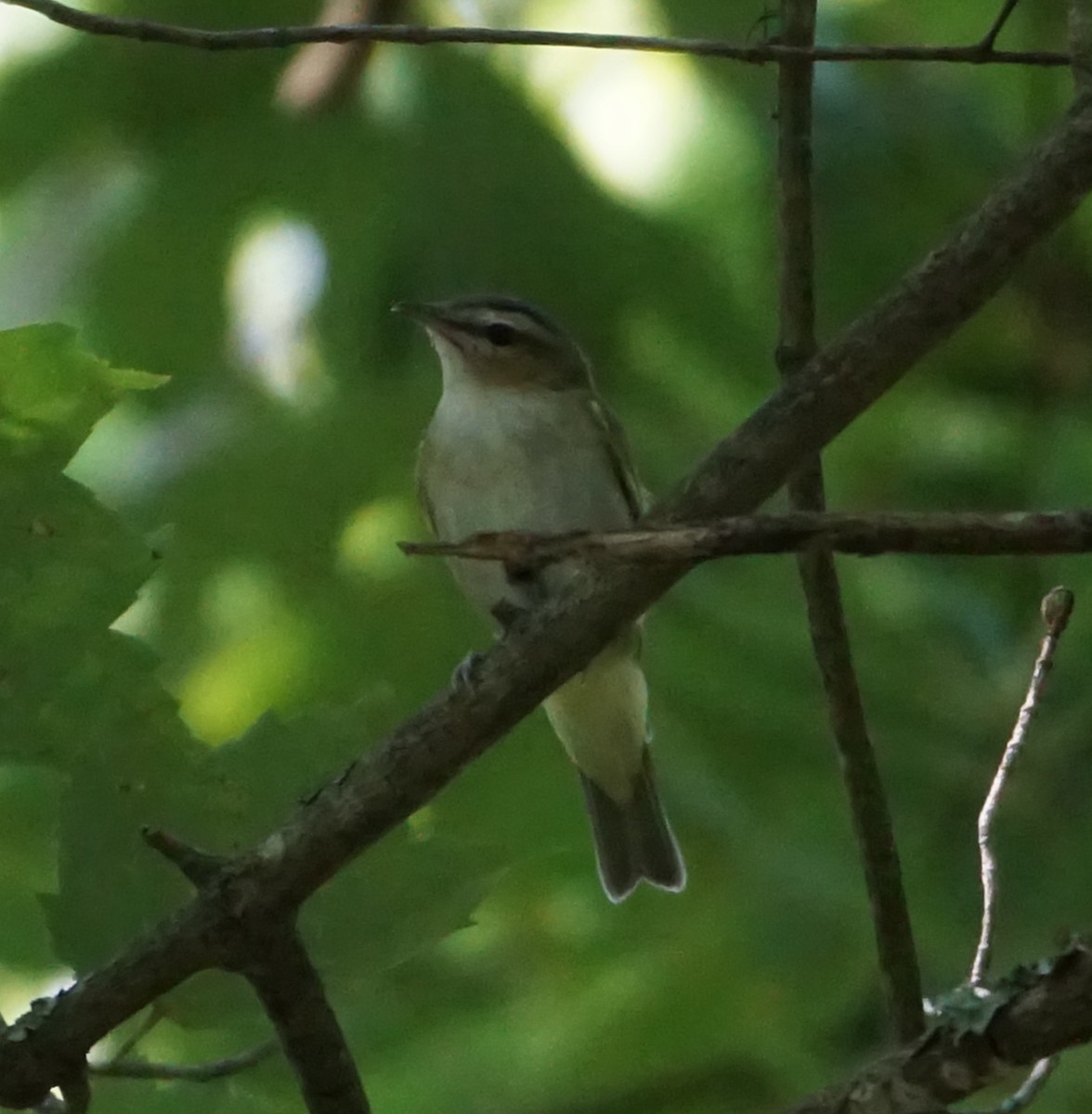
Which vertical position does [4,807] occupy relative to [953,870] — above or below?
above

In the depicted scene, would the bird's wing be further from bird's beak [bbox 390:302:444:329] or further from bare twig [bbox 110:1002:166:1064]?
bare twig [bbox 110:1002:166:1064]

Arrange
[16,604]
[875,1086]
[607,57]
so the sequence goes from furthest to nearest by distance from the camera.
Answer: [607,57], [16,604], [875,1086]

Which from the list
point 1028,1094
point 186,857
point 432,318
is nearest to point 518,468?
point 432,318

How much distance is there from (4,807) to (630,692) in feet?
6.32

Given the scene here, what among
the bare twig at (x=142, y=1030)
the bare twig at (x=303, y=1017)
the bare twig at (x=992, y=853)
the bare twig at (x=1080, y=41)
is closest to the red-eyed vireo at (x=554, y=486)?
the bare twig at (x=992, y=853)

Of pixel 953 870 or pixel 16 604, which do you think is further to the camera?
pixel 953 870

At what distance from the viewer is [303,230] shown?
372 centimetres

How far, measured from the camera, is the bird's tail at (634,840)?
423 centimetres

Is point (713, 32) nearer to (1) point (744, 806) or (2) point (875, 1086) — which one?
(1) point (744, 806)

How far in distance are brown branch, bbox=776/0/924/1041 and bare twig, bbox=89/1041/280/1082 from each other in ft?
→ 2.99

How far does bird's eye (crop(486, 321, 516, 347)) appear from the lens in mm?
4651

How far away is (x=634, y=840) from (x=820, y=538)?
3.00 meters

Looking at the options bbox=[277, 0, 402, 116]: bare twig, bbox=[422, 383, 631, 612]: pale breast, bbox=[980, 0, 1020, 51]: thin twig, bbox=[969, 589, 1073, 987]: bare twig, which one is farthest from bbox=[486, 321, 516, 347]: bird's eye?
bbox=[969, 589, 1073, 987]: bare twig

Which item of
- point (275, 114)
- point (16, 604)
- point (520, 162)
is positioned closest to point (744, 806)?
point (520, 162)
